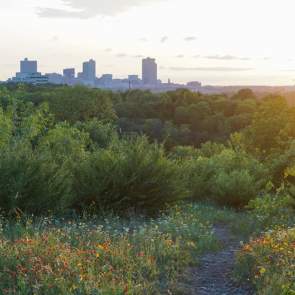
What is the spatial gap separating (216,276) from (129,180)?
4.90 meters

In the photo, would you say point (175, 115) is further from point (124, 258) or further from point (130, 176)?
point (124, 258)

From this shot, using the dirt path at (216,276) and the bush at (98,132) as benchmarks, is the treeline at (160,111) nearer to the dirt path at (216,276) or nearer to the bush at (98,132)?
the bush at (98,132)

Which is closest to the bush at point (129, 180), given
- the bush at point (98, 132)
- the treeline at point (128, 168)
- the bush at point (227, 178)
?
the treeline at point (128, 168)

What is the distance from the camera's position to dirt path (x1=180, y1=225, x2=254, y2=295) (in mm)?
6988

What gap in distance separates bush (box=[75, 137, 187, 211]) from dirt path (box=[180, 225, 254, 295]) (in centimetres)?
311

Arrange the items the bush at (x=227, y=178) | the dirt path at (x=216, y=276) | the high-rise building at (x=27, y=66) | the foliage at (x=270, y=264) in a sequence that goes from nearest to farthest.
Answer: the foliage at (x=270, y=264) < the dirt path at (x=216, y=276) < the bush at (x=227, y=178) < the high-rise building at (x=27, y=66)

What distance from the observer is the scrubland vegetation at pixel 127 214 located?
21.1 feet

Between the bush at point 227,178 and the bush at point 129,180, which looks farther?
the bush at point 227,178

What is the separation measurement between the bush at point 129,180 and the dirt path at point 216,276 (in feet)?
10.2

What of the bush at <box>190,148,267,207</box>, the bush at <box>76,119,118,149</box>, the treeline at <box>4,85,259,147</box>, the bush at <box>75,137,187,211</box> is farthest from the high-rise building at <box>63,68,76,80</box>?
the bush at <box>75,137,187,211</box>

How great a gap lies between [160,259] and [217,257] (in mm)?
1406

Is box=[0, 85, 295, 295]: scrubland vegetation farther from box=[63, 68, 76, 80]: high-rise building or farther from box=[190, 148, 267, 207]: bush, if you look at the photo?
box=[63, 68, 76, 80]: high-rise building

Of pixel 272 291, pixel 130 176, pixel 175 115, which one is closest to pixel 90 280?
pixel 272 291

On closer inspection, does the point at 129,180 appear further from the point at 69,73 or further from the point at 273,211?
the point at 69,73
